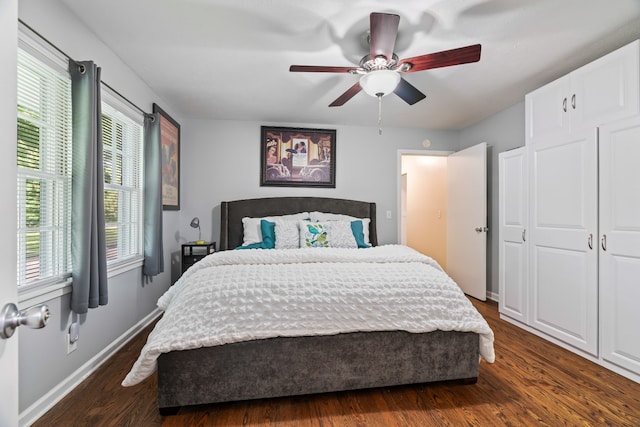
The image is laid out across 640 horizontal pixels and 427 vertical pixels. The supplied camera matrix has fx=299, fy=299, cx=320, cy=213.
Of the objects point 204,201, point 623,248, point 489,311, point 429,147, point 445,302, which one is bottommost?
point 489,311

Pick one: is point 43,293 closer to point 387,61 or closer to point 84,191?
point 84,191

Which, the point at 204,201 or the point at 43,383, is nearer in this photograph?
the point at 43,383

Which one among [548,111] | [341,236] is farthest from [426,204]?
[548,111]

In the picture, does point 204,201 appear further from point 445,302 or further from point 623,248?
point 623,248

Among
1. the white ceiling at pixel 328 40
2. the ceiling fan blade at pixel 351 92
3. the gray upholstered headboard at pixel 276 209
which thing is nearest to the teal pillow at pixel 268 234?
the gray upholstered headboard at pixel 276 209

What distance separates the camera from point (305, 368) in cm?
174

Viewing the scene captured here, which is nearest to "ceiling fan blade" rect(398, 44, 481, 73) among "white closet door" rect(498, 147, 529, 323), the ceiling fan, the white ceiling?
the ceiling fan

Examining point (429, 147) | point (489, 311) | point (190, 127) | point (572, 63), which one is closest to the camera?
point (572, 63)

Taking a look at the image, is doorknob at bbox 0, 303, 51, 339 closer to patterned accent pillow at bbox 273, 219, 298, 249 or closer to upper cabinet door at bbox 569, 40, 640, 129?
patterned accent pillow at bbox 273, 219, 298, 249

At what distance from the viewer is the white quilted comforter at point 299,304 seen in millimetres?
1627

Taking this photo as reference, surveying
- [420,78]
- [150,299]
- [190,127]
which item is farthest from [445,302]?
[190,127]

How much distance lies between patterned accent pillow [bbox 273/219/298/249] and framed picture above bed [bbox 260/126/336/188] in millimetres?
854

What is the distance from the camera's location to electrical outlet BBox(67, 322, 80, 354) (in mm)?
1854

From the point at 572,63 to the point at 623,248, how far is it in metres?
1.56
